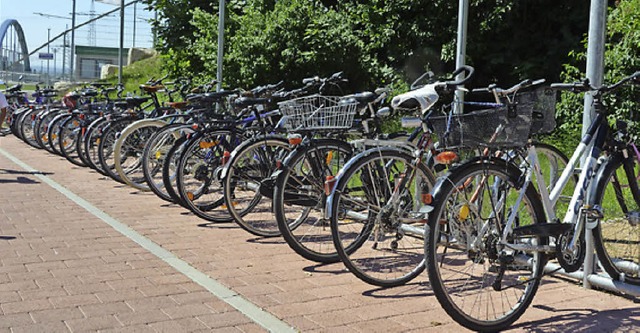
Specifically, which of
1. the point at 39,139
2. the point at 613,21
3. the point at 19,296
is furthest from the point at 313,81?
the point at 39,139

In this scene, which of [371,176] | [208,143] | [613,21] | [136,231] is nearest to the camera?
[371,176]

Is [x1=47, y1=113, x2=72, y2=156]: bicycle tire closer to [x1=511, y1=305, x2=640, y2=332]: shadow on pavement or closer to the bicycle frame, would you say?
the bicycle frame

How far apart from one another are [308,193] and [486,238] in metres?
1.96

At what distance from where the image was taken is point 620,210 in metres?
4.84

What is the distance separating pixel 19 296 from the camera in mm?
4598

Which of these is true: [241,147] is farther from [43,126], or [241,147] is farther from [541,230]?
[43,126]

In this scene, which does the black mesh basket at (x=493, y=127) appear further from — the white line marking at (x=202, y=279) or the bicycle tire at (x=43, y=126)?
the bicycle tire at (x=43, y=126)

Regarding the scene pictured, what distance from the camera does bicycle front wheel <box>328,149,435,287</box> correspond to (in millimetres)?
4938

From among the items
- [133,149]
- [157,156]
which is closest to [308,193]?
[157,156]

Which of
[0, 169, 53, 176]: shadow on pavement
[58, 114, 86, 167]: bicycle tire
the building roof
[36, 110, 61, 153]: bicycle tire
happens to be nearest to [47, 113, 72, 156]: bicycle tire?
[58, 114, 86, 167]: bicycle tire

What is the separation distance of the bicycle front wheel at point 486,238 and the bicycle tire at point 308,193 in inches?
57.9

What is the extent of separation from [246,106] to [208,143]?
0.53 metres

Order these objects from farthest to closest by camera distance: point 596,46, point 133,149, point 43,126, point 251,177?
point 43,126 → point 133,149 → point 251,177 → point 596,46

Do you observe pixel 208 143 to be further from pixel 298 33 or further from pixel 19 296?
pixel 298 33
